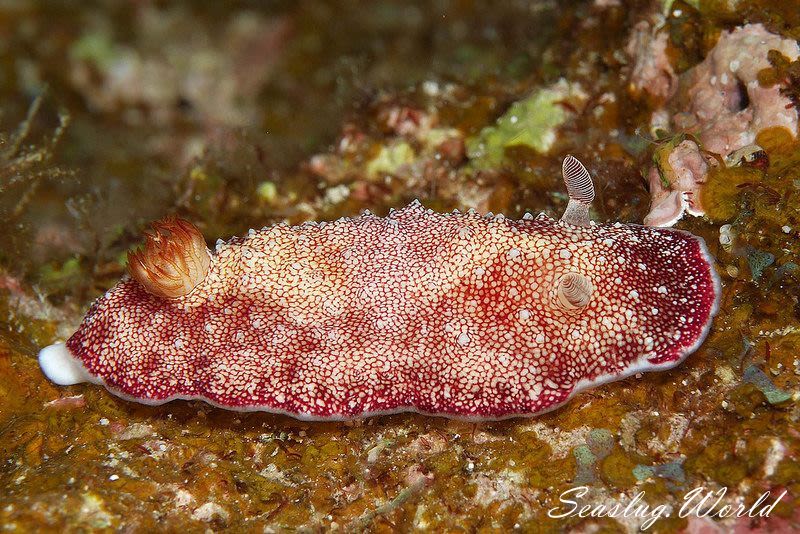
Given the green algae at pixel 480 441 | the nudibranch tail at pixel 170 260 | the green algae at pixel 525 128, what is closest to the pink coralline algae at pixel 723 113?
the green algae at pixel 480 441

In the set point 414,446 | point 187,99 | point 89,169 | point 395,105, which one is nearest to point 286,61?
point 187,99

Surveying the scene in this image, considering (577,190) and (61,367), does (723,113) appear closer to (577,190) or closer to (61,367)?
(577,190)

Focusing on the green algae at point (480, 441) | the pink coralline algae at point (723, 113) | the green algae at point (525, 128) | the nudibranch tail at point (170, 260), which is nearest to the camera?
the green algae at point (480, 441)

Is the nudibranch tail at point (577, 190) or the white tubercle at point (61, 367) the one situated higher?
the nudibranch tail at point (577, 190)

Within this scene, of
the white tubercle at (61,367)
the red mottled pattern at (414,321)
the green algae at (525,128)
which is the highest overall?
the green algae at (525,128)

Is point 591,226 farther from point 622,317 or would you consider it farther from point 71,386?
point 71,386

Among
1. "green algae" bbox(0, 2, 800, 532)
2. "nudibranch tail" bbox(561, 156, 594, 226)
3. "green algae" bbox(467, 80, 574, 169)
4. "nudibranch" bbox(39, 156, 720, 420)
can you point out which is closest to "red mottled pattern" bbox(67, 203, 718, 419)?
"nudibranch" bbox(39, 156, 720, 420)

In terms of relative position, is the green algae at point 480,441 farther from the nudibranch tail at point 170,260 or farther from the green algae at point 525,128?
the nudibranch tail at point 170,260
